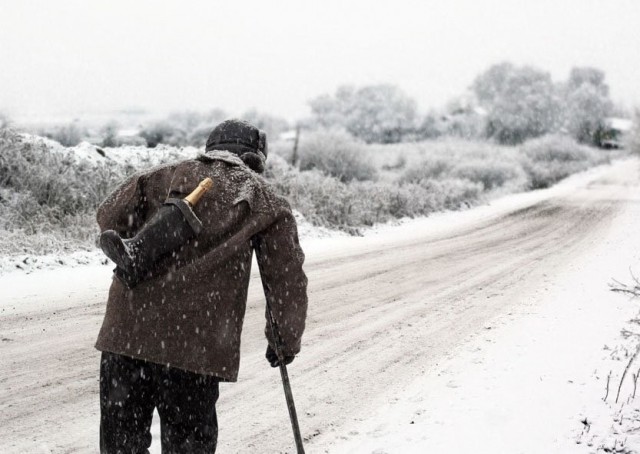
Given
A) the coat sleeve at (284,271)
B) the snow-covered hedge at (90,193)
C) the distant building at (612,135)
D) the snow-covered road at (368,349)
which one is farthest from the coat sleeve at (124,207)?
the distant building at (612,135)

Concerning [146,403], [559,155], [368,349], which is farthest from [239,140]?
[559,155]

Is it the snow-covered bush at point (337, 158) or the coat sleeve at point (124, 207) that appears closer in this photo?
the coat sleeve at point (124, 207)

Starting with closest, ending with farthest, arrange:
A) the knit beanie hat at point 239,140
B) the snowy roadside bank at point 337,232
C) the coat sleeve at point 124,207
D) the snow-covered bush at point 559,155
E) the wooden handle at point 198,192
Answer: the wooden handle at point 198,192 < the coat sleeve at point 124,207 < the knit beanie hat at point 239,140 < the snowy roadside bank at point 337,232 < the snow-covered bush at point 559,155

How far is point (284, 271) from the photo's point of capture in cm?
228

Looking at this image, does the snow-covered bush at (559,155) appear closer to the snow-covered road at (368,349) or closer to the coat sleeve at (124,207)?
the snow-covered road at (368,349)

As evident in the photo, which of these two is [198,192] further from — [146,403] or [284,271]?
[146,403]

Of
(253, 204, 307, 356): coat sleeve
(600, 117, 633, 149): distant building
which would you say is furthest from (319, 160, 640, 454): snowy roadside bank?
(600, 117, 633, 149): distant building

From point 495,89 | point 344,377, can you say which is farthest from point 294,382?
point 495,89

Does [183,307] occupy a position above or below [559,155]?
above

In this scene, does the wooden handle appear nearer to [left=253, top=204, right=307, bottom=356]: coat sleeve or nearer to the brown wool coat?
the brown wool coat

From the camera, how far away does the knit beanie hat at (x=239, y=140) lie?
7.61 feet

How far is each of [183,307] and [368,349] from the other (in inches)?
129

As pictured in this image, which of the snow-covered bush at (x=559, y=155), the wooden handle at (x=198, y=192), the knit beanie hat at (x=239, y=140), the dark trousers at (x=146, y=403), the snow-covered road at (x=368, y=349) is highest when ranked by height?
the knit beanie hat at (x=239, y=140)

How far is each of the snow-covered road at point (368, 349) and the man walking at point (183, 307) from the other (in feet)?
4.26
